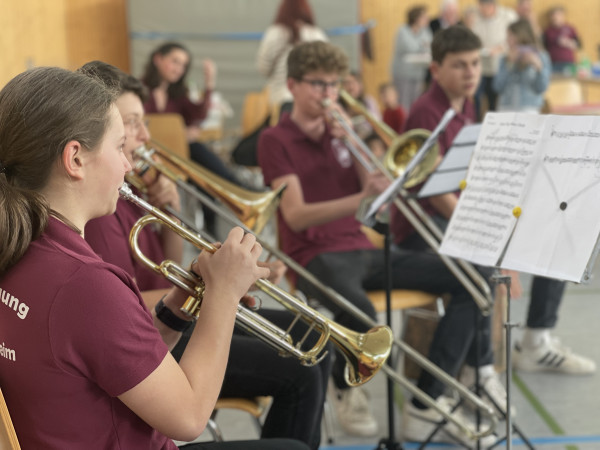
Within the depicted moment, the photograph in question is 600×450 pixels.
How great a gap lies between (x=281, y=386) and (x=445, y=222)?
1328 millimetres

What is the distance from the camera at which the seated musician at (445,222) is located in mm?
2586

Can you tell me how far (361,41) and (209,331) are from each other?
892 centimetres

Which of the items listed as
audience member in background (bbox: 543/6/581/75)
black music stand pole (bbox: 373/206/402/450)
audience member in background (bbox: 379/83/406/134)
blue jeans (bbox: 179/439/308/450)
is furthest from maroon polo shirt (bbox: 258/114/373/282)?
audience member in background (bbox: 543/6/581/75)

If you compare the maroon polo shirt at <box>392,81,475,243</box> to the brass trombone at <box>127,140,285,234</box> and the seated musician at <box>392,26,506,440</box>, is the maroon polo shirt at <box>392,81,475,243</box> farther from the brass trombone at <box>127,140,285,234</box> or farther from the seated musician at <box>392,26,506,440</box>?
the brass trombone at <box>127,140,285,234</box>

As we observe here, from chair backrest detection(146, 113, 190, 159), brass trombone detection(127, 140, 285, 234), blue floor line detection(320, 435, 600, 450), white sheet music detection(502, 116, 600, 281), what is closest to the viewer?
white sheet music detection(502, 116, 600, 281)

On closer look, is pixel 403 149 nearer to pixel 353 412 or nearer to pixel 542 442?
pixel 353 412

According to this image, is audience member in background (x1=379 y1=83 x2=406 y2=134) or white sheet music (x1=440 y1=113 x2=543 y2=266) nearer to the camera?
white sheet music (x1=440 y1=113 x2=543 y2=266)

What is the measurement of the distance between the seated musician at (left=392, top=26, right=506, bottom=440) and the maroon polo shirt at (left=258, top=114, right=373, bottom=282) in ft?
1.00

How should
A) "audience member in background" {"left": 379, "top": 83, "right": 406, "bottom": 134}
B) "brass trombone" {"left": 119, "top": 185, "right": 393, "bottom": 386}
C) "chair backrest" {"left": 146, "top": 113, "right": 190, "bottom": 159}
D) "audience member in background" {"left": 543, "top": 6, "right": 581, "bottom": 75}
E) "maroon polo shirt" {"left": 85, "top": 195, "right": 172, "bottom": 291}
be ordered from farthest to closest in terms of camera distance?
"audience member in background" {"left": 543, "top": 6, "right": 581, "bottom": 75}, "audience member in background" {"left": 379, "top": 83, "right": 406, "bottom": 134}, "chair backrest" {"left": 146, "top": 113, "right": 190, "bottom": 159}, "maroon polo shirt" {"left": 85, "top": 195, "right": 172, "bottom": 291}, "brass trombone" {"left": 119, "top": 185, "right": 393, "bottom": 386}

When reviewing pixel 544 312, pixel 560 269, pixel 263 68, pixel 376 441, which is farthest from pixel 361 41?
pixel 560 269

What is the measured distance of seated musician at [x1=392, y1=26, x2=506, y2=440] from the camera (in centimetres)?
259

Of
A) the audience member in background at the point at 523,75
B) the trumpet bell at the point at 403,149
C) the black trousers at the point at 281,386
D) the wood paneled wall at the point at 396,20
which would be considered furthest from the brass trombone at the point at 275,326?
the wood paneled wall at the point at 396,20

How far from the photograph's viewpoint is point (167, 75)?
15.9 feet

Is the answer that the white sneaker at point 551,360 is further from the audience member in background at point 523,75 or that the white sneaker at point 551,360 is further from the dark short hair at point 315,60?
the audience member in background at point 523,75
